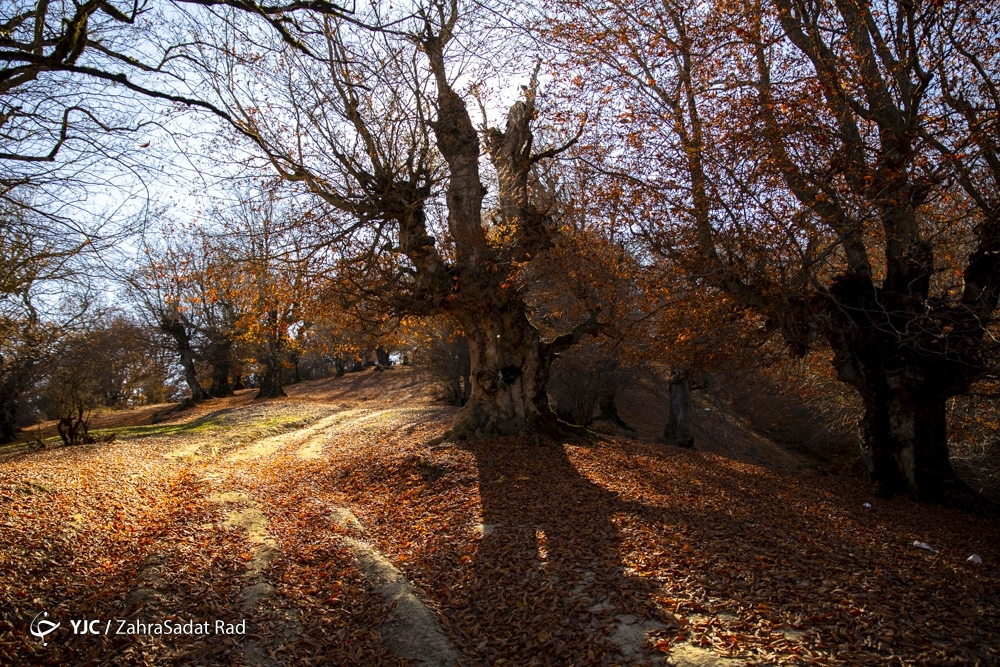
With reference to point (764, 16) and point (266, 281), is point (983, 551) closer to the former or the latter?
point (764, 16)

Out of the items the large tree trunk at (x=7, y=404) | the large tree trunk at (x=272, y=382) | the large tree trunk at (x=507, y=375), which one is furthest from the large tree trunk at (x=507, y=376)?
the large tree trunk at (x=272, y=382)

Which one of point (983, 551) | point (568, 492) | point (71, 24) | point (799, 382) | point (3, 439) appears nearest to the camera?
point (71, 24)

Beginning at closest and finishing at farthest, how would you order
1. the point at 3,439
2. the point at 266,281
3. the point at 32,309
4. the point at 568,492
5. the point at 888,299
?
the point at 568,492, the point at 888,299, the point at 266,281, the point at 32,309, the point at 3,439

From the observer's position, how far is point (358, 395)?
29062mm

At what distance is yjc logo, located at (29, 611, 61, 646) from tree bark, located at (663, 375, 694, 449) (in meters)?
13.1

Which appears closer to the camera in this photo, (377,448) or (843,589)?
(843,589)

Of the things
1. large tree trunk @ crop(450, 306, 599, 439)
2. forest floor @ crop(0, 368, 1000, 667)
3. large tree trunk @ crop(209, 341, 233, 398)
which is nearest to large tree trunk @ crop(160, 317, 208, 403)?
large tree trunk @ crop(209, 341, 233, 398)

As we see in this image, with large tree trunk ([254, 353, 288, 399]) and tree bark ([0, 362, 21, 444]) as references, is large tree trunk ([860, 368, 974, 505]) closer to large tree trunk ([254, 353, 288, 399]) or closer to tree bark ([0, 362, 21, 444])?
tree bark ([0, 362, 21, 444])

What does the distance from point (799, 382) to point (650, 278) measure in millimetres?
6418

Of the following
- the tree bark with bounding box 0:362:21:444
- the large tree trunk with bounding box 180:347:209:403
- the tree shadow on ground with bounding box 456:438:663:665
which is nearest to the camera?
the tree shadow on ground with bounding box 456:438:663:665

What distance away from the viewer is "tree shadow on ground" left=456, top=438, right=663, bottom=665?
14.4 ft

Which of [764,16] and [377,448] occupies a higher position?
[764,16]

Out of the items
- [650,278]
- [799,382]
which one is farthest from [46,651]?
[799,382]

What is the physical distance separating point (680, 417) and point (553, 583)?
1065 centimetres
